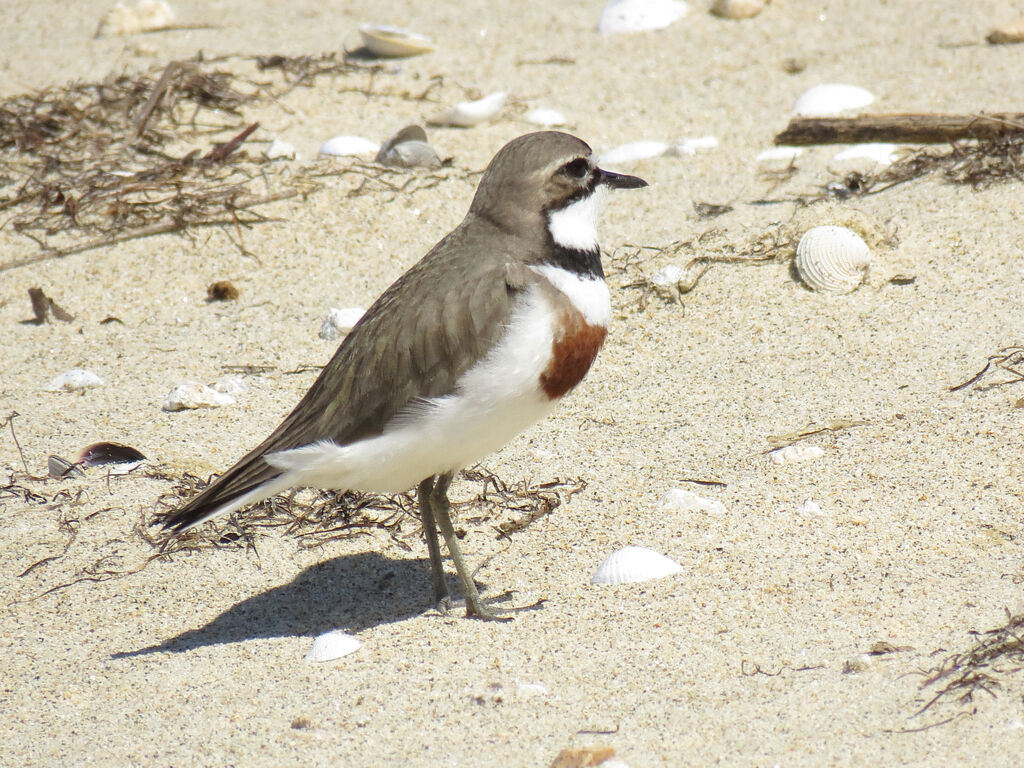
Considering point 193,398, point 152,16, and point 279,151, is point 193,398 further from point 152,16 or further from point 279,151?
point 152,16

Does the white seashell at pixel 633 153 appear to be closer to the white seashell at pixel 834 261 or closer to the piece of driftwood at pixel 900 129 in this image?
the piece of driftwood at pixel 900 129

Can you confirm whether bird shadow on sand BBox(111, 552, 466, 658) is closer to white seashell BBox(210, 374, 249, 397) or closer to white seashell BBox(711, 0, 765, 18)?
white seashell BBox(210, 374, 249, 397)

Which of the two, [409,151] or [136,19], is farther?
[136,19]

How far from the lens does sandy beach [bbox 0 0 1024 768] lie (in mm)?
3344

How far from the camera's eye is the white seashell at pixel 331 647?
382cm

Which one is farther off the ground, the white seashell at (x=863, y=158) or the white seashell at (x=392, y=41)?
the white seashell at (x=392, y=41)

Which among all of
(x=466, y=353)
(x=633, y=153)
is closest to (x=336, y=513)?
(x=466, y=353)

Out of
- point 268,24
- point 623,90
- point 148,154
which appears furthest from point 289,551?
point 268,24

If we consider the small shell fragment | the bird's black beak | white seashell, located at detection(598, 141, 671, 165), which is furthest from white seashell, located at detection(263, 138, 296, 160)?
the small shell fragment

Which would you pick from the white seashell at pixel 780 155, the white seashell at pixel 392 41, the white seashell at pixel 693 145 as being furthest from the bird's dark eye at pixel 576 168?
the white seashell at pixel 392 41

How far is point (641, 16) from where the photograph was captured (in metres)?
9.37

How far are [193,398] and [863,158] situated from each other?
408cm

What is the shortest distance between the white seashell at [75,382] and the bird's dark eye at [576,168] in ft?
9.27

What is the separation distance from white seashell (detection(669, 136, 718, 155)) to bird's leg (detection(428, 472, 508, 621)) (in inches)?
148
